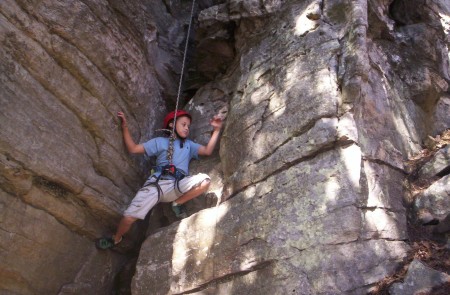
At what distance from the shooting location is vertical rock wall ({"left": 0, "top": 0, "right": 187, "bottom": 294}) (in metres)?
5.12

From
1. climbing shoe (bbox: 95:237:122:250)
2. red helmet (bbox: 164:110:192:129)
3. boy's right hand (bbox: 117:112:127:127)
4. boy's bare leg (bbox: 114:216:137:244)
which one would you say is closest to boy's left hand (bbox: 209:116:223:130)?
red helmet (bbox: 164:110:192:129)

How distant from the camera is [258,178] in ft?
17.0

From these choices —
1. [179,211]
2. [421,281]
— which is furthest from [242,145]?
[421,281]

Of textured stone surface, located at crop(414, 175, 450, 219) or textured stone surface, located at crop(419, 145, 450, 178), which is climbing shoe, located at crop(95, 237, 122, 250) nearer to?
textured stone surface, located at crop(414, 175, 450, 219)

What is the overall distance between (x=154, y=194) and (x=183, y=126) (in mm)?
1340

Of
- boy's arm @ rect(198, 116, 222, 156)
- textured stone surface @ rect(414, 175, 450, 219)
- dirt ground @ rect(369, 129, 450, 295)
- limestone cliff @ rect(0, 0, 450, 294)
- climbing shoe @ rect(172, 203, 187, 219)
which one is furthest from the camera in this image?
boy's arm @ rect(198, 116, 222, 156)

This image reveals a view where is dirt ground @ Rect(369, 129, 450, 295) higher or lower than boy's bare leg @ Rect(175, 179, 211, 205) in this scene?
lower

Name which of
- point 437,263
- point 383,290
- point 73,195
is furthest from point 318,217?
point 73,195

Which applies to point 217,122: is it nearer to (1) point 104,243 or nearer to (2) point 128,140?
(2) point 128,140

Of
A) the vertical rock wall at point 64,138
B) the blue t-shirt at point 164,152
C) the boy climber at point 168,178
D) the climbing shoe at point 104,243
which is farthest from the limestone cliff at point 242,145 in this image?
the blue t-shirt at point 164,152

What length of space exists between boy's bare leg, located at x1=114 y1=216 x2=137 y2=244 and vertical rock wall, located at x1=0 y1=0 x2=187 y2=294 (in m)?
0.24

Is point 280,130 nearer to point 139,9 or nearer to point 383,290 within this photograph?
point 383,290

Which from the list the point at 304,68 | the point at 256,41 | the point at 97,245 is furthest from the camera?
the point at 256,41

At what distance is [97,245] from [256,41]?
410cm
